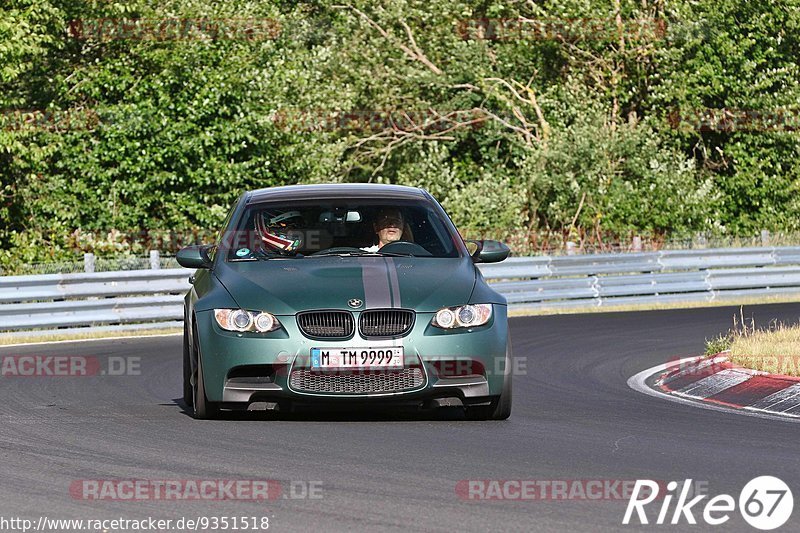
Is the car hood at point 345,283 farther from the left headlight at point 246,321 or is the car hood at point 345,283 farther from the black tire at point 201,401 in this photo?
the black tire at point 201,401

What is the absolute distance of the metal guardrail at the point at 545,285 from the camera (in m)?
22.0

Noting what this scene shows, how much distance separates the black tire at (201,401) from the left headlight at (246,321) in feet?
1.10

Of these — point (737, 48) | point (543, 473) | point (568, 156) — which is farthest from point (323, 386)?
point (737, 48)

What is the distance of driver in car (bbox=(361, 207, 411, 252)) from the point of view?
36.6ft

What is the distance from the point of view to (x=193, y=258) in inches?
426

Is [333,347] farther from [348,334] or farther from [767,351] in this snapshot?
[767,351]

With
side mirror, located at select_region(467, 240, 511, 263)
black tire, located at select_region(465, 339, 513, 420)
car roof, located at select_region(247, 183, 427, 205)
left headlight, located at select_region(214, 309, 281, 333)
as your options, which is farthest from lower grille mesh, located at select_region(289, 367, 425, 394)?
car roof, located at select_region(247, 183, 427, 205)

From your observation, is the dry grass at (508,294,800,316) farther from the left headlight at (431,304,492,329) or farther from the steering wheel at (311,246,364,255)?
the left headlight at (431,304,492,329)

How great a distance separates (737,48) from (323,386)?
30.4 meters

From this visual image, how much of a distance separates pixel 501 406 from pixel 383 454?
179 cm

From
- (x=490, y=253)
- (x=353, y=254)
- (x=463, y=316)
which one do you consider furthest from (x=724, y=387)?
(x=353, y=254)

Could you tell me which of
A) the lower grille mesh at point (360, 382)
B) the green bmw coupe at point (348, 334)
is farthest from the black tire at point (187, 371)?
the lower grille mesh at point (360, 382)

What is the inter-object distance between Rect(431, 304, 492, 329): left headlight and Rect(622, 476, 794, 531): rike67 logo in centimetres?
251

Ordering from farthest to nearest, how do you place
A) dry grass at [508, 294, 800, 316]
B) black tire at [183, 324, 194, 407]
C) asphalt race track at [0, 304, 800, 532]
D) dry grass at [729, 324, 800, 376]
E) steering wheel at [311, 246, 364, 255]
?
dry grass at [508, 294, 800, 316] → dry grass at [729, 324, 800, 376] → black tire at [183, 324, 194, 407] → steering wheel at [311, 246, 364, 255] → asphalt race track at [0, 304, 800, 532]
